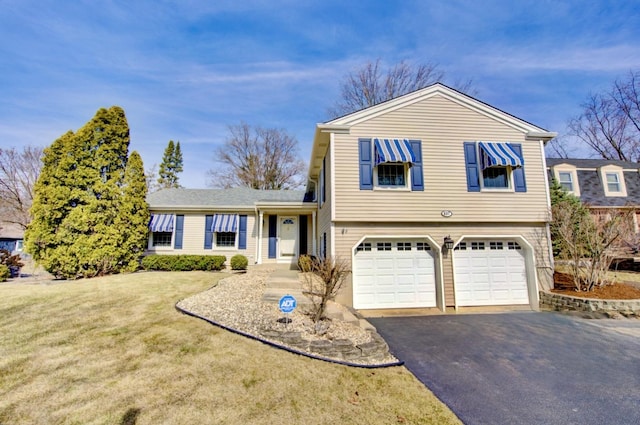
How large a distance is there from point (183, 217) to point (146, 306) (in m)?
8.17

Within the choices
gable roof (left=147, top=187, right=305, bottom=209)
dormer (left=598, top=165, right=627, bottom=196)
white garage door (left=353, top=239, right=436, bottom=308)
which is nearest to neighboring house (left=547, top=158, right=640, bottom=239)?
dormer (left=598, top=165, right=627, bottom=196)

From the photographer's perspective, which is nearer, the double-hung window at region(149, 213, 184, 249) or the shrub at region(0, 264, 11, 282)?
the shrub at region(0, 264, 11, 282)

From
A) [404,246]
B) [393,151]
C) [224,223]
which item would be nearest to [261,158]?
[224,223]

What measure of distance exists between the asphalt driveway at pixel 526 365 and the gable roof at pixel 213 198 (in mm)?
9678

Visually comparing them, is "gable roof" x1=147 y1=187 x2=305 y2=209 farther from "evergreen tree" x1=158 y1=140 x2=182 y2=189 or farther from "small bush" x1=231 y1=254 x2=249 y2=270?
"evergreen tree" x1=158 y1=140 x2=182 y2=189

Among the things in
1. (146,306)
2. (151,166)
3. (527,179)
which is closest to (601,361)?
(527,179)

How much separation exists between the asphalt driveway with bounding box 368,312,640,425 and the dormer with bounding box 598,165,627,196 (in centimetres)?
1458

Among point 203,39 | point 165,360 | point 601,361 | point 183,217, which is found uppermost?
point 203,39

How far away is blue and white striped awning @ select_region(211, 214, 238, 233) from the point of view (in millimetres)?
13859

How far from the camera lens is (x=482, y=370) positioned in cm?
452

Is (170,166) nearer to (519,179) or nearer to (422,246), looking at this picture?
(422,246)

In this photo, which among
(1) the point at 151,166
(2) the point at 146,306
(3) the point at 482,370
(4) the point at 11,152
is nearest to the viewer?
(3) the point at 482,370

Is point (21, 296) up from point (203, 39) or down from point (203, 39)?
down

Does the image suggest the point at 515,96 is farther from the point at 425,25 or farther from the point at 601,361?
the point at 601,361
